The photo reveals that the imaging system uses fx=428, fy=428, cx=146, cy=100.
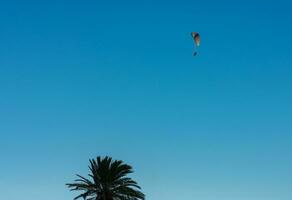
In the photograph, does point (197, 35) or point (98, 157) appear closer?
point (197, 35)

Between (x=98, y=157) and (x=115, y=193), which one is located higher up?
(x=98, y=157)

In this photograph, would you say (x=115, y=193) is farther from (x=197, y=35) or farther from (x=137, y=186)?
(x=197, y=35)

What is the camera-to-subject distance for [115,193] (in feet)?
174

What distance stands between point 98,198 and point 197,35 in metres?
23.6

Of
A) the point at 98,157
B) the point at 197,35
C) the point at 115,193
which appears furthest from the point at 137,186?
the point at 197,35

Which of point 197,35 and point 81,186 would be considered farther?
point 81,186

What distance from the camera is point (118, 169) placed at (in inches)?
2124

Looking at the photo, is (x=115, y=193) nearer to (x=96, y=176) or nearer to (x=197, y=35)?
(x=96, y=176)

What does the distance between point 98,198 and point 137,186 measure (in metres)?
5.05

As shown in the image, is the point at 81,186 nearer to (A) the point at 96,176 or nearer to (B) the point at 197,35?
(A) the point at 96,176

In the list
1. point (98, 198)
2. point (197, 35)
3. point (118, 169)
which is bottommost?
point (98, 198)

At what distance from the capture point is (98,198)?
53.0 metres

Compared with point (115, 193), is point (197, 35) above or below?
above

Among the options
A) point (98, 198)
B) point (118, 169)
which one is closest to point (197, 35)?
point (118, 169)
